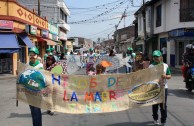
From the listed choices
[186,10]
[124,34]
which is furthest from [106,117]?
[124,34]

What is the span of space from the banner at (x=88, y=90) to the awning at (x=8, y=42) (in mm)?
14886

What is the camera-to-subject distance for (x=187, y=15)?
25.8 m

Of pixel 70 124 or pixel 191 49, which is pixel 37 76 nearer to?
pixel 70 124

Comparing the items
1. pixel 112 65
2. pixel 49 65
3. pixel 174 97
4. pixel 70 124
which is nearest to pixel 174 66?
pixel 112 65

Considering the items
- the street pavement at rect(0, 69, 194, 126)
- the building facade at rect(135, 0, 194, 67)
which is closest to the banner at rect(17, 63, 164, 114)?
the street pavement at rect(0, 69, 194, 126)

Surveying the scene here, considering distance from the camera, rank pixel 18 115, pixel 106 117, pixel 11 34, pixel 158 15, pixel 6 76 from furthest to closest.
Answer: pixel 158 15 < pixel 11 34 < pixel 6 76 < pixel 18 115 < pixel 106 117

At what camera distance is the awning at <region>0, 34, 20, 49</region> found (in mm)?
20859

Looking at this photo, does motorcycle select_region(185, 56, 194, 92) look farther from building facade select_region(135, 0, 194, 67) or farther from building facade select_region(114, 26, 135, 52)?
building facade select_region(114, 26, 135, 52)

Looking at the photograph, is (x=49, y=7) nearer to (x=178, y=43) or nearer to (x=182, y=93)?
(x=178, y=43)

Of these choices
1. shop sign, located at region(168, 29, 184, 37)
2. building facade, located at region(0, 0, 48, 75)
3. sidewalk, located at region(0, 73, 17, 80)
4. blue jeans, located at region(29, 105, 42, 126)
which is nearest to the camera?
blue jeans, located at region(29, 105, 42, 126)

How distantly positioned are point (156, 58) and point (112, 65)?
414 inches

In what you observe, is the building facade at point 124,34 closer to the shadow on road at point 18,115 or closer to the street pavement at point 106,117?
the street pavement at point 106,117

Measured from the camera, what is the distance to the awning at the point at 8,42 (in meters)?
20.9

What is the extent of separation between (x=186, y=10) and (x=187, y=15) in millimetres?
409
